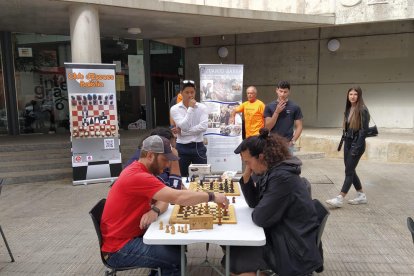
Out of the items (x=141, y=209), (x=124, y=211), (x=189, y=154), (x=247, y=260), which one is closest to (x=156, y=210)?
(x=141, y=209)

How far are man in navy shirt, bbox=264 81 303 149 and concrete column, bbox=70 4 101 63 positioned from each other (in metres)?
3.30

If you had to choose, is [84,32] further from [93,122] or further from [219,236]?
[219,236]

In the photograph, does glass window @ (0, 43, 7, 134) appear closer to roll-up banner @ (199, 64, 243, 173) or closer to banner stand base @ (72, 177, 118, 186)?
banner stand base @ (72, 177, 118, 186)

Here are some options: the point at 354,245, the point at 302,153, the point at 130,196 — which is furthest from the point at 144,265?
the point at 302,153

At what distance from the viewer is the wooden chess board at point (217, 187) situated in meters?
2.73

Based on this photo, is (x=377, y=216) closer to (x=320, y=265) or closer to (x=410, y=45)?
(x=320, y=265)

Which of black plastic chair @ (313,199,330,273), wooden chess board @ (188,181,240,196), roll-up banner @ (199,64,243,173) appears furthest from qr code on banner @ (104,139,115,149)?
black plastic chair @ (313,199,330,273)

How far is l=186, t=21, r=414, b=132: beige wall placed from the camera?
27.8ft

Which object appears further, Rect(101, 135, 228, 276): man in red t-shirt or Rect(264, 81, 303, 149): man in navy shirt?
Rect(264, 81, 303, 149): man in navy shirt

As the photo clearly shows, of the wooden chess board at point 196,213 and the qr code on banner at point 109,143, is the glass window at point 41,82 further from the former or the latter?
the wooden chess board at point 196,213

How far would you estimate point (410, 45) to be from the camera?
828 cm

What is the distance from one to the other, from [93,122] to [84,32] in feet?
5.13

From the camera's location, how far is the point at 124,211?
86.0 inches

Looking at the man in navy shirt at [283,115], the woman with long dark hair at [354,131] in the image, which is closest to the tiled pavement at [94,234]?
the woman with long dark hair at [354,131]
